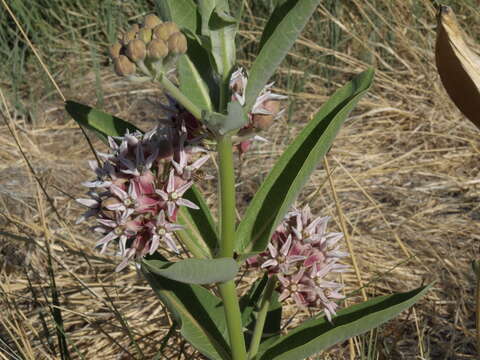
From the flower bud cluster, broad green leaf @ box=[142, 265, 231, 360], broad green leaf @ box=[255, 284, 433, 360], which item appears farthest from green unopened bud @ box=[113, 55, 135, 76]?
broad green leaf @ box=[255, 284, 433, 360]

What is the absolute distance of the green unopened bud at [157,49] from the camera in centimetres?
80

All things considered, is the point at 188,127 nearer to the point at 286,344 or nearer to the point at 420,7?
the point at 286,344

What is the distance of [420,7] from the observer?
9.66 feet

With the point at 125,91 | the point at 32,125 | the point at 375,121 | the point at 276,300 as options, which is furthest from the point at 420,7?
the point at 276,300

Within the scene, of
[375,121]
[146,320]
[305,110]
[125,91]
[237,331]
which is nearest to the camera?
[237,331]

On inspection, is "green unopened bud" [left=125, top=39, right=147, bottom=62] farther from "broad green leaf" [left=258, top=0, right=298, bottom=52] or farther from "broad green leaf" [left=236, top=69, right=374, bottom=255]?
"broad green leaf" [left=236, top=69, right=374, bottom=255]

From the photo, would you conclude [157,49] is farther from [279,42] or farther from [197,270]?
[197,270]

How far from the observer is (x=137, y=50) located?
800mm

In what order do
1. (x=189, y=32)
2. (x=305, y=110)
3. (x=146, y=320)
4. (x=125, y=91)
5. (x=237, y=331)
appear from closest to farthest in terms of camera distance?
1. (x=189, y=32)
2. (x=237, y=331)
3. (x=146, y=320)
4. (x=305, y=110)
5. (x=125, y=91)

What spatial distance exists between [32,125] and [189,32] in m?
2.20

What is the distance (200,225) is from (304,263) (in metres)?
0.20

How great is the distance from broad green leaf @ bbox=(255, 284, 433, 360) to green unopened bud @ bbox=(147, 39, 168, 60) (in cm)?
54

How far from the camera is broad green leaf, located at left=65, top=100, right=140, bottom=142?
1123 mm

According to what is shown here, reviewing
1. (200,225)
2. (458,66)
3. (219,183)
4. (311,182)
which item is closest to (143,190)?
(219,183)
